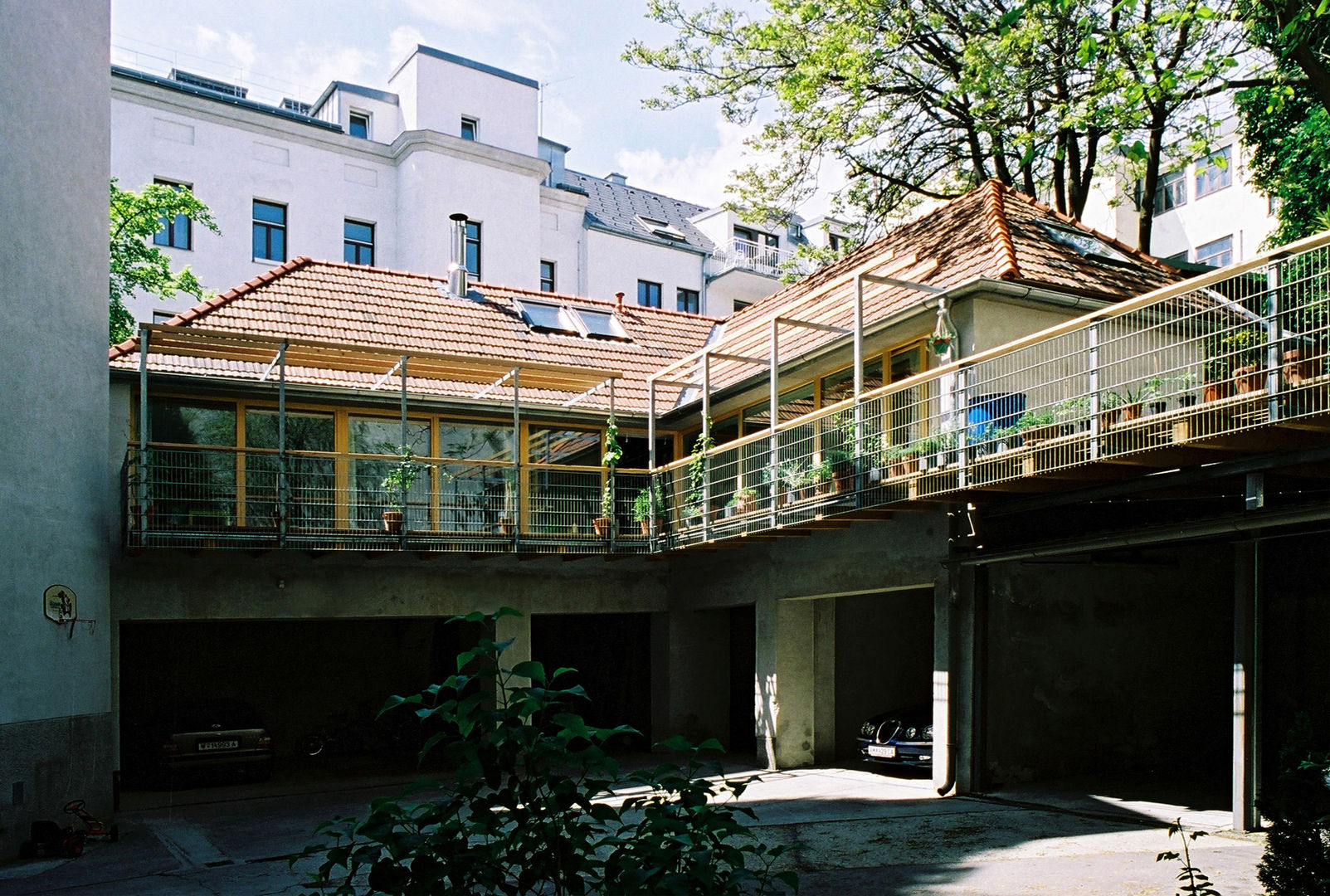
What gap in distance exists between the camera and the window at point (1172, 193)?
3831 centimetres

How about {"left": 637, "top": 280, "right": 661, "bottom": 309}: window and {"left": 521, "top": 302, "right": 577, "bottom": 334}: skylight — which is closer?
{"left": 521, "top": 302, "right": 577, "bottom": 334}: skylight

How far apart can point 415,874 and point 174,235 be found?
29014 mm

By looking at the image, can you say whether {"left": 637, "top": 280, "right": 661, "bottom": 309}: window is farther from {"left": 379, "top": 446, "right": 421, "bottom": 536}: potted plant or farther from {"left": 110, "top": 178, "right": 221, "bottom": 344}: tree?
{"left": 379, "top": 446, "right": 421, "bottom": 536}: potted plant

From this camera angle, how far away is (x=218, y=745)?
1614 cm

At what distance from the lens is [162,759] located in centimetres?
1575

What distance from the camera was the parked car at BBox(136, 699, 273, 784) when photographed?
51.9ft

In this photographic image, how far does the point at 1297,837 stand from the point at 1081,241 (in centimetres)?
1228

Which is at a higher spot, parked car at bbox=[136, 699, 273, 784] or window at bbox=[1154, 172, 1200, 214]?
window at bbox=[1154, 172, 1200, 214]

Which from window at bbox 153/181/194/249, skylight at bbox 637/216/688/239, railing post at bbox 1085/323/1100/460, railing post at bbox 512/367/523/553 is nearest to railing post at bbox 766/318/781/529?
railing post at bbox 512/367/523/553

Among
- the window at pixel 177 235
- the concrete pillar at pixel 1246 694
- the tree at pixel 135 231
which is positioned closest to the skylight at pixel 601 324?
the tree at pixel 135 231

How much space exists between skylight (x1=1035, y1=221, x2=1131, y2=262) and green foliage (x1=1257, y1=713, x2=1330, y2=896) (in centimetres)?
1123

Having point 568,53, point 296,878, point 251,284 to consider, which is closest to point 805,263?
point 568,53

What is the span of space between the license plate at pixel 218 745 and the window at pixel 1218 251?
3147cm

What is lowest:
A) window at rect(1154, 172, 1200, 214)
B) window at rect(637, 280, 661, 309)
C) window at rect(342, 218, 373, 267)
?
window at rect(637, 280, 661, 309)
